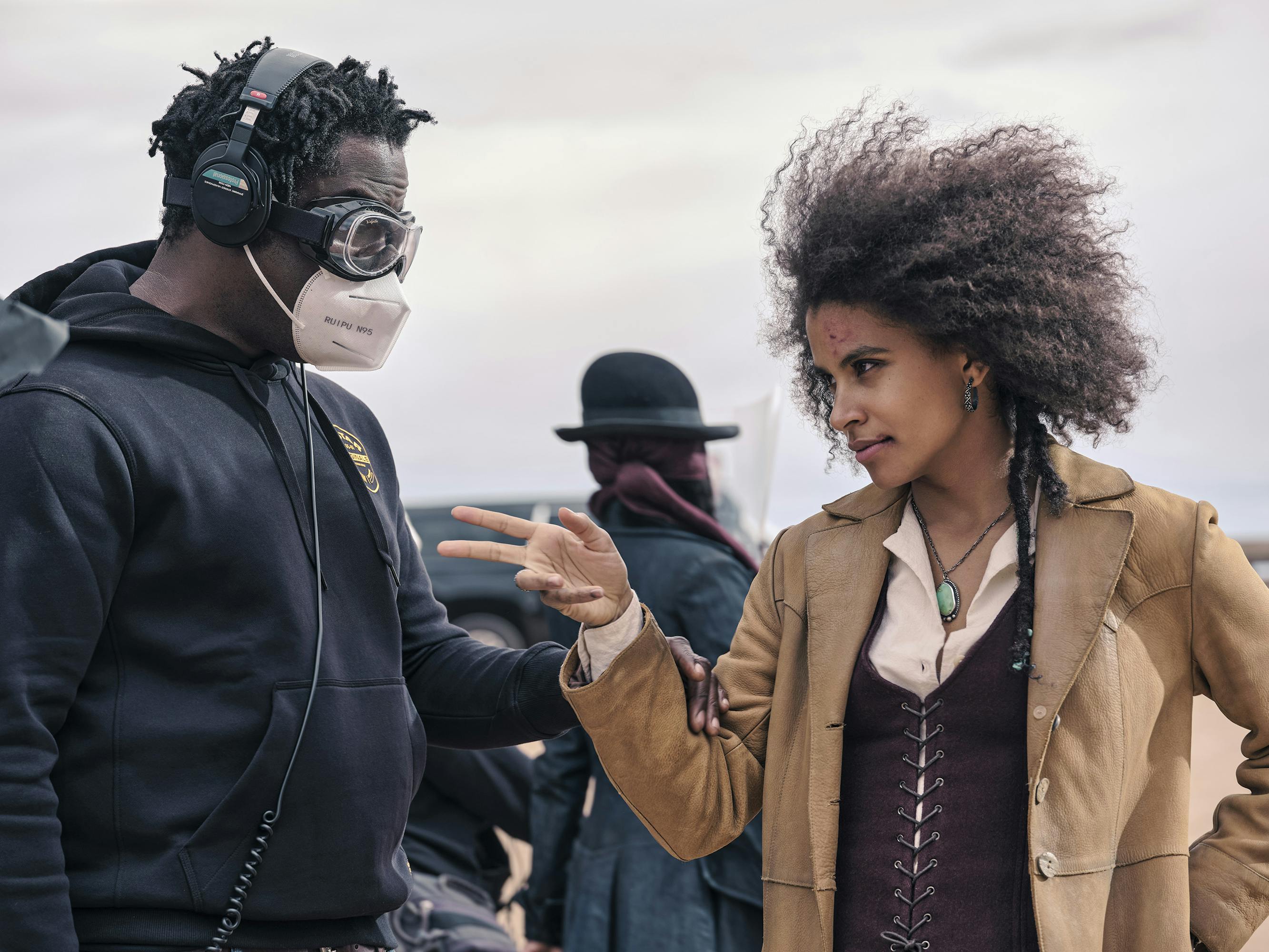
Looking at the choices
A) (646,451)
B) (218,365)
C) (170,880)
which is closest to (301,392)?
(218,365)

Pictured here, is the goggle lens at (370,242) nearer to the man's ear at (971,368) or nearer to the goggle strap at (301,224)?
the goggle strap at (301,224)

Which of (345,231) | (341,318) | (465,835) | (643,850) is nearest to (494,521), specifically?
(341,318)

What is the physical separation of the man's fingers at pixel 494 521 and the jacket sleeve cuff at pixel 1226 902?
1.28 metres

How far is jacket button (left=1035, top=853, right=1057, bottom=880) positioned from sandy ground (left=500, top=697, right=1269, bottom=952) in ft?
11.0

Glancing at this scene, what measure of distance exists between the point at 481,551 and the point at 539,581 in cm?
11

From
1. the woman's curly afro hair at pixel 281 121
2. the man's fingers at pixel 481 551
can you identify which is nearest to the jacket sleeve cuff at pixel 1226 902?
the man's fingers at pixel 481 551

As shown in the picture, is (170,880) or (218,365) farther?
(218,365)

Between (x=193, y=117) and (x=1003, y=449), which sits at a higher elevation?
(x=193, y=117)

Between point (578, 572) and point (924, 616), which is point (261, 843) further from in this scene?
point (924, 616)

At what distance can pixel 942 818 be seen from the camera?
222 centimetres

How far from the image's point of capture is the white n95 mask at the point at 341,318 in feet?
7.18

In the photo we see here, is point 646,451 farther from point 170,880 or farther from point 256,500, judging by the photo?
point 170,880

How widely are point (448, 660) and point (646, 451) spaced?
1888mm

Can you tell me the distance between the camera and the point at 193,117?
220 centimetres
